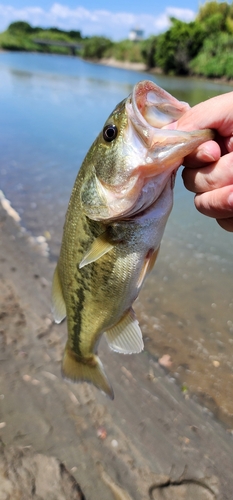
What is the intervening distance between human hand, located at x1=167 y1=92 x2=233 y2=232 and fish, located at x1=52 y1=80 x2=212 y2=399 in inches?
2.6

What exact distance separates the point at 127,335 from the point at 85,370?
58cm

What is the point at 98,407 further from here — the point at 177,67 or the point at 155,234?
the point at 177,67

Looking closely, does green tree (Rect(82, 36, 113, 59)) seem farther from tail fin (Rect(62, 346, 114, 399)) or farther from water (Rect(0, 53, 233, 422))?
tail fin (Rect(62, 346, 114, 399))

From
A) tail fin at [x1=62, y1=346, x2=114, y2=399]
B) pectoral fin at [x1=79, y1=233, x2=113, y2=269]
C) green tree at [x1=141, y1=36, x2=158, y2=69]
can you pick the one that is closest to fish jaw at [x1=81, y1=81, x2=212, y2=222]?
pectoral fin at [x1=79, y1=233, x2=113, y2=269]

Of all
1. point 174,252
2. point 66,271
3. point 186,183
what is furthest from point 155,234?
point 174,252

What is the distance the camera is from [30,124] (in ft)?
49.1

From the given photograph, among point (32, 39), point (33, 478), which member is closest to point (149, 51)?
point (32, 39)

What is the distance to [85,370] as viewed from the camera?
273 centimetres

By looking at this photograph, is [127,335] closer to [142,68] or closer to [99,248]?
[99,248]

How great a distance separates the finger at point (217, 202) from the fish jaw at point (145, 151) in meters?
0.23

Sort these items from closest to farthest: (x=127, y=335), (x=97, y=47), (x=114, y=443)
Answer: (x=127, y=335) → (x=114, y=443) → (x=97, y=47)

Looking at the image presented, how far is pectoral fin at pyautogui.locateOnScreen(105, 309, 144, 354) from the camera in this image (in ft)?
7.64

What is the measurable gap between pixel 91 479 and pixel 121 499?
0.26m

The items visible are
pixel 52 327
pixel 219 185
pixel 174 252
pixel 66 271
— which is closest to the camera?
pixel 219 185
